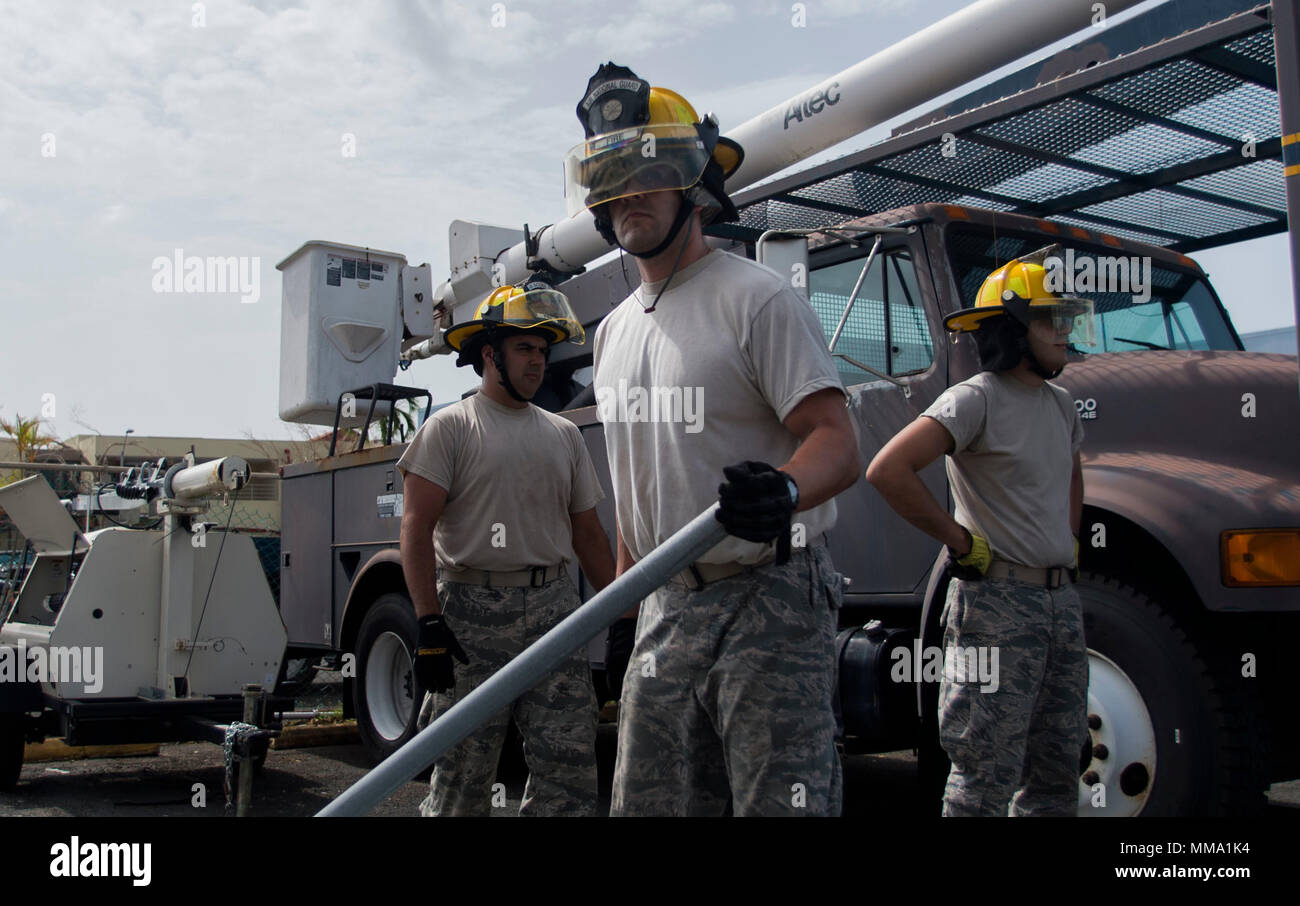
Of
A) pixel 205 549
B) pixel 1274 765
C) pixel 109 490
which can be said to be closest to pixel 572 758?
pixel 1274 765

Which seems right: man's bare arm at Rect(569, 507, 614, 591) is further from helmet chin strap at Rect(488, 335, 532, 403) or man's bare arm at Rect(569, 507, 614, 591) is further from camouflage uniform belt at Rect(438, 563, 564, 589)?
helmet chin strap at Rect(488, 335, 532, 403)

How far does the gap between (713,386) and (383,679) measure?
542 centimetres

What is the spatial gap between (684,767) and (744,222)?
377cm

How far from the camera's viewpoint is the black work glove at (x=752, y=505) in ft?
6.94

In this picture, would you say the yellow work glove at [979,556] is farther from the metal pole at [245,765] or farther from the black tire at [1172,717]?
the metal pole at [245,765]

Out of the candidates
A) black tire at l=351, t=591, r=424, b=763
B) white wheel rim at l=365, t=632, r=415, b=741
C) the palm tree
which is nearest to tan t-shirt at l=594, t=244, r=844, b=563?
black tire at l=351, t=591, r=424, b=763

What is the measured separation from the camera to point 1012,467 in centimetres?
366

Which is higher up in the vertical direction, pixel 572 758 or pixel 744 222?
pixel 744 222

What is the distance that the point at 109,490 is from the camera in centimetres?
811

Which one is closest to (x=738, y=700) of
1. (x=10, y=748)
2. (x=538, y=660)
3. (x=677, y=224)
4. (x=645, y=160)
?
(x=538, y=660)

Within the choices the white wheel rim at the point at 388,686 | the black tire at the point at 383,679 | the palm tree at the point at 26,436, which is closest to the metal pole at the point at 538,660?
the black tire at the point at 383,679

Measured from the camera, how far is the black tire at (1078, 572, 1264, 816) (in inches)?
150
